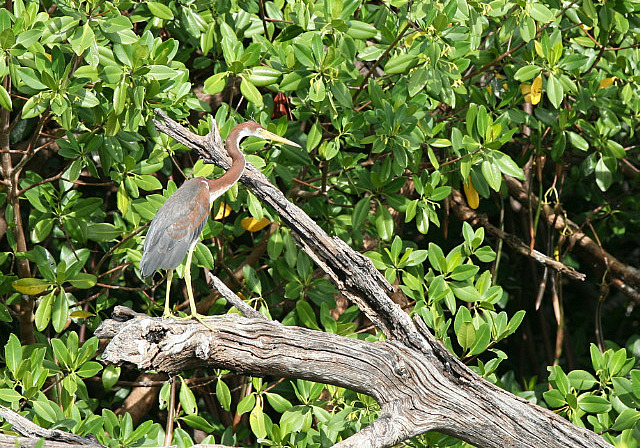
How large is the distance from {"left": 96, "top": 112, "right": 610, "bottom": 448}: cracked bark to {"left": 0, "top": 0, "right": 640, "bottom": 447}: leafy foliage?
0.88ft

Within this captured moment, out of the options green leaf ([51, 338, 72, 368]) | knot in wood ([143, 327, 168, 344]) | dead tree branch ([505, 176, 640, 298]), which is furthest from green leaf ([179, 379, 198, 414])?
dead tree branch ([505, 176, 640, 298])

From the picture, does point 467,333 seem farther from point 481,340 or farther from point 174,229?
point 174,229

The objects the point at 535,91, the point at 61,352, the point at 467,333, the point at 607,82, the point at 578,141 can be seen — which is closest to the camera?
the point at 467,333

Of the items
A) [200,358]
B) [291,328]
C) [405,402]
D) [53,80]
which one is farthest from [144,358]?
[53,80]

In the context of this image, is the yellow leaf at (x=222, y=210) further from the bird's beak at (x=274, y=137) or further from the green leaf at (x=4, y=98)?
the green leaf at (x=4, y=98)

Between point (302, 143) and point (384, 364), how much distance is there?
1074 mm

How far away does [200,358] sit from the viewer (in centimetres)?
201

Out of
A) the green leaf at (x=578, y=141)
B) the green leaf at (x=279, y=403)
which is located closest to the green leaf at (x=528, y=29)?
the green leaf at (x=578, y=141)

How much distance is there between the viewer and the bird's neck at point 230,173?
2.33m

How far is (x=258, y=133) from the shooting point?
255 cm

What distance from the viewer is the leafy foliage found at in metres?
2.42

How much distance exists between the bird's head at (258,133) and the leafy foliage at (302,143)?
7 centimetres

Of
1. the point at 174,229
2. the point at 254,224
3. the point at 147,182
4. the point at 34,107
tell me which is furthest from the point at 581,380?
the point at 34,107

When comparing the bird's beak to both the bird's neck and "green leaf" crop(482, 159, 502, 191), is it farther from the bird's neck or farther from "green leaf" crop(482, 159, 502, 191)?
"green leaf" crop(482, 159, 502, 191)
